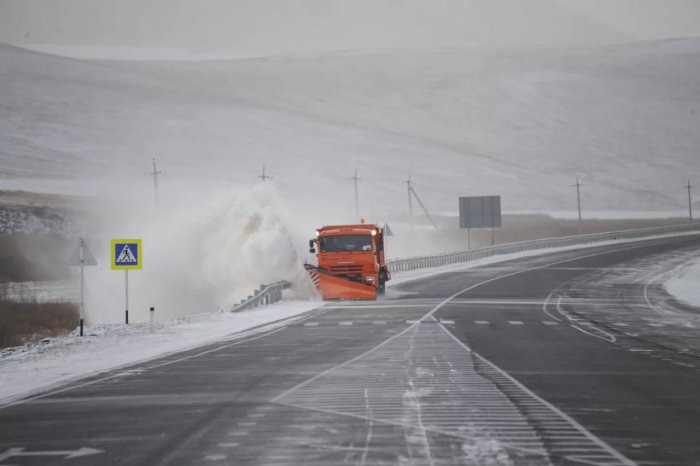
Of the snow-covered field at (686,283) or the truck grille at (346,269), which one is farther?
the snow-covered field at (686,283)

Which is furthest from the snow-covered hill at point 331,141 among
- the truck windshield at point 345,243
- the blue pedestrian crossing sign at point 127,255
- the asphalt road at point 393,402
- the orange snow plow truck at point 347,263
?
the asphalt road at point 393,402

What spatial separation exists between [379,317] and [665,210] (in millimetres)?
127047

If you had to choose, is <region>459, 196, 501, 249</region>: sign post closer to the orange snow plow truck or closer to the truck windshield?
the orange snow plow truck

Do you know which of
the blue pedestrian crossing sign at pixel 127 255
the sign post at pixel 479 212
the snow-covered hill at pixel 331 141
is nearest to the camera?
the blue pedestrian crossing sign at pixel 127 255

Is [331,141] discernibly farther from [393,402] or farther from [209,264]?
[393,402]

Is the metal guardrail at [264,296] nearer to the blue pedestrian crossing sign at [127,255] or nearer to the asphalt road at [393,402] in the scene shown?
the asphalt road at [393,402]

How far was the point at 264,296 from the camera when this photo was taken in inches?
1422

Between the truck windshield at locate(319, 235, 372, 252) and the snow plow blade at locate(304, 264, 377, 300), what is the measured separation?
0.98 m

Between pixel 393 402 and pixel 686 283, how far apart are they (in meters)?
35.6

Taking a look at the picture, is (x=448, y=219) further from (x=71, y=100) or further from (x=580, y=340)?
(x=580, y=340)

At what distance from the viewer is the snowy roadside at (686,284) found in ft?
127

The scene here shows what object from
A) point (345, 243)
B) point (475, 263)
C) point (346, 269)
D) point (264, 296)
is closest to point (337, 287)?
→ point (346, 269)

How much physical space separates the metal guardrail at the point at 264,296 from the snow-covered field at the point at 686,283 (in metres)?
15.3

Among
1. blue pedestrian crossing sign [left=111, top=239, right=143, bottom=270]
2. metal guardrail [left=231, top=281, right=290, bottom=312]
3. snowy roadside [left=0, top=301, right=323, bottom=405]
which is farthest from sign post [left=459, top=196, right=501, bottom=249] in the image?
blue pedestrian crossing sign [left=111, top=239, right=143, bottom=270]
